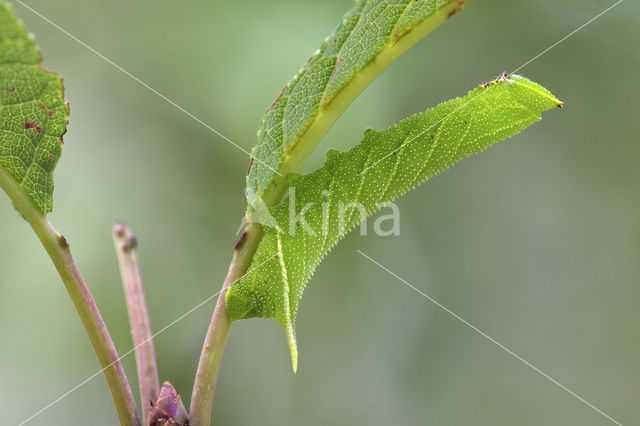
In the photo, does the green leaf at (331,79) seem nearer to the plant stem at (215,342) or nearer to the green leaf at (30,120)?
the plant stem at (215,342)

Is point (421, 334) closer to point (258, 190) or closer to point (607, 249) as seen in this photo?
point (607, 249)

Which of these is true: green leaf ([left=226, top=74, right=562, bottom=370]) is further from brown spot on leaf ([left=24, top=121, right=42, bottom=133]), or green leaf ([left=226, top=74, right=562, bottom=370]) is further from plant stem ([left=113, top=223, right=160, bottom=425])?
brown spot on leaf ([left=24, top=121, right=42, bottom=133])


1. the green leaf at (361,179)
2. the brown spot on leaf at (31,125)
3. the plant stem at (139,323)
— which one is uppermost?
the green leaf at (361,179)

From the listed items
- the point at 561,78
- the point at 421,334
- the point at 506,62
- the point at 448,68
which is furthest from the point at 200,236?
the point at 561,78

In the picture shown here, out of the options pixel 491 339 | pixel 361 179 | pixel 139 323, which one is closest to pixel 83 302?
pixel 139 323

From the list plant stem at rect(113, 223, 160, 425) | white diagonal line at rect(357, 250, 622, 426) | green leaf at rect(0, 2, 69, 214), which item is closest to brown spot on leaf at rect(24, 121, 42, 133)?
green leaf at rect(0, 2, 69, 214)

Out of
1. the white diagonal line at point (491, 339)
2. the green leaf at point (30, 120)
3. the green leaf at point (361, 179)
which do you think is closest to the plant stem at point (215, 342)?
the green leaf at point (361, 179)

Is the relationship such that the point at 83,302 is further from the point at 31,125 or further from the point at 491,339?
the point at 491,339

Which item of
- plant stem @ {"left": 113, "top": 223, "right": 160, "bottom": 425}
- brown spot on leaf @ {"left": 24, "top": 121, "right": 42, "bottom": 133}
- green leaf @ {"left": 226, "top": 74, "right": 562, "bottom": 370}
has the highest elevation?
green leaf @ {"left": 226, "top": 74, "right": 562, "bottom": 370}
